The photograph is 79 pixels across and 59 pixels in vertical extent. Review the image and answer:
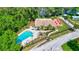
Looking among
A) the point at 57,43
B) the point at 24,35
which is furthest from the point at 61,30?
the point at 24,35

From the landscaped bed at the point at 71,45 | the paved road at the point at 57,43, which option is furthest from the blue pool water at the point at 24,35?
the landscaped bed at the point at 71,45

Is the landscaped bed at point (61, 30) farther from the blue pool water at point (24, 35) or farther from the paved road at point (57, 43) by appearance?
the blue pool water at point (24, 35)

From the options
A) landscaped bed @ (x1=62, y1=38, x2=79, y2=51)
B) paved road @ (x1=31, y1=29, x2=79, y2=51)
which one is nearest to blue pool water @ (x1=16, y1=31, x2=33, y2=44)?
paved road @ (x1=31, y1=29, x2=79, y2=51)

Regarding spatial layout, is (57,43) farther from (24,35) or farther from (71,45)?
(24,35)

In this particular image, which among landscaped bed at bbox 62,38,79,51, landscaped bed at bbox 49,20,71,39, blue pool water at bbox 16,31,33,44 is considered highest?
landscaped bed at bbox 49,20,71,39

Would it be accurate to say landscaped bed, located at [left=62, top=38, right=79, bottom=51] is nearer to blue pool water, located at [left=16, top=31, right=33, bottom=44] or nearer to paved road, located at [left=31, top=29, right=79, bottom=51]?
paved road, located at [left=31, top=29, right=79, bottom=51]

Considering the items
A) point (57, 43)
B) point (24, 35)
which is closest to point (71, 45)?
point (57, 43)

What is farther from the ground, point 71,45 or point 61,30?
point 61,30

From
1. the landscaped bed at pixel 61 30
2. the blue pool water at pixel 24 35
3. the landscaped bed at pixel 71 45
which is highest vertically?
the landscaped bed at pixel 61 30

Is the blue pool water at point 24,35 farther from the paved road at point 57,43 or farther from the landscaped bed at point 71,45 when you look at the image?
the landscaped bed at point 71,45

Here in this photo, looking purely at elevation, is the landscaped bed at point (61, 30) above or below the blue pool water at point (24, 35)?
above
